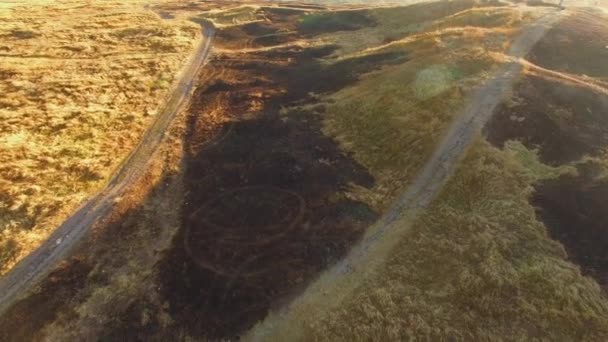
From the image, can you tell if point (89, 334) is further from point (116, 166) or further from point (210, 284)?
point (116, 166)

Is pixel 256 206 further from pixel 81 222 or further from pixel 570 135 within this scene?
pixel 570 135

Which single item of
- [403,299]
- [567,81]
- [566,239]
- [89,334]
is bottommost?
[89,334]

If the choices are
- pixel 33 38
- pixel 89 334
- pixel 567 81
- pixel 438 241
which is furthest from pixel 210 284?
pixel 33 38

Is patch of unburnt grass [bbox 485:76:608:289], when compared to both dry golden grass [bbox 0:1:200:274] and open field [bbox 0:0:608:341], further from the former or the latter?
dry golden grass [bbox 0:1:200:274]

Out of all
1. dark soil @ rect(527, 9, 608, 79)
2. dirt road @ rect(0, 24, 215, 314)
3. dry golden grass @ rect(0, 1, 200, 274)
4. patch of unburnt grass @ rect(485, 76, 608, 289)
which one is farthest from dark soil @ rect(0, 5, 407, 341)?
dark soil @ rect(527, 9, 608, 79)

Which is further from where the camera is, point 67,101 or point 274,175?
point 67,101

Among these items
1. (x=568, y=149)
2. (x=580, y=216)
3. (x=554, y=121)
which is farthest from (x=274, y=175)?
(x=554, y=121)
